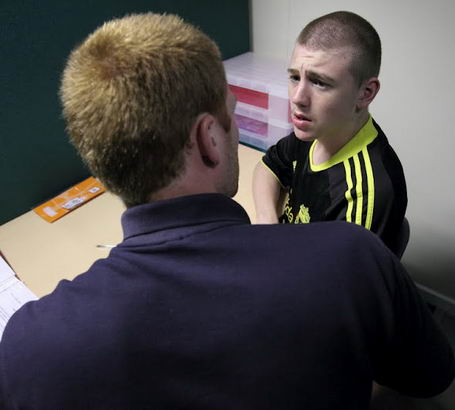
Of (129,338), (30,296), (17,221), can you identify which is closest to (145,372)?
(129,338)

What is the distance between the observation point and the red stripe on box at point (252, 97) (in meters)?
1.40

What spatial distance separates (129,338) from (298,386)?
0.23m

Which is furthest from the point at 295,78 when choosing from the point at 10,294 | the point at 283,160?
the point at 10,294

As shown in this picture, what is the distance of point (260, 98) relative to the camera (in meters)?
1.42

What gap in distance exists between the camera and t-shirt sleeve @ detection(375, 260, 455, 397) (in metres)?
0.54

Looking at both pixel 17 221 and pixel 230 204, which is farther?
pixel 17 221

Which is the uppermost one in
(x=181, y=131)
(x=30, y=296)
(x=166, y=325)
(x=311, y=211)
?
(x=181, y=131)

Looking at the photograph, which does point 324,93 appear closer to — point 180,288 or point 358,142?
point 358,142

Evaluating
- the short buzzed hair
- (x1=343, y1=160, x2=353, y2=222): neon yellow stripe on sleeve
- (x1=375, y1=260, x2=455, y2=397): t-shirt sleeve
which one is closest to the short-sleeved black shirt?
(x1=343, y1=160, x2=353, y2=222): neon yellow stripe on sleeve

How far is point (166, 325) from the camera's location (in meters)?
0.42

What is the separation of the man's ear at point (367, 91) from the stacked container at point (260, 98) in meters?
0.46

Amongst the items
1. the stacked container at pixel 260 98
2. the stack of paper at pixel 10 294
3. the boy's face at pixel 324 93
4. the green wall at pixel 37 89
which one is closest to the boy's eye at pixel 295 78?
the boy's face at pixel 324 93

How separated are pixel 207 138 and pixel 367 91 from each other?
56cm

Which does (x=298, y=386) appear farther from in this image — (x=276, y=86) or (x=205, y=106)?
(x=276, y=86)
